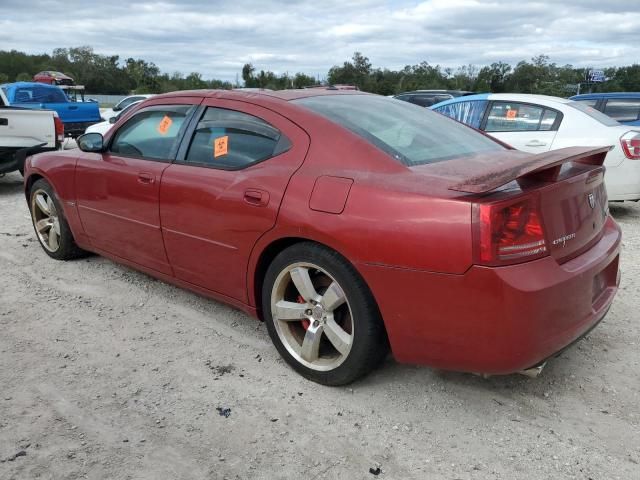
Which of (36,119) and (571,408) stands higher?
(36,119)

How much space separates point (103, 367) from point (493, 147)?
2.65m

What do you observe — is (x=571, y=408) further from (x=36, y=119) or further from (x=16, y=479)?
(x=36, y=119)

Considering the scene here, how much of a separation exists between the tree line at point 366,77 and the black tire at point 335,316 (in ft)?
117

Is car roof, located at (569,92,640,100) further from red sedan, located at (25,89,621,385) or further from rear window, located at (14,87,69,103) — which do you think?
rear window, located at (14,87,69,103)

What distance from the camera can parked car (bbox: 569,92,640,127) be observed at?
9.47m

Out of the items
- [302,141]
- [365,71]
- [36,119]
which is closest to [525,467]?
[302,141]

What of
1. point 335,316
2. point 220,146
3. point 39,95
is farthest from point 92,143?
point 39,95

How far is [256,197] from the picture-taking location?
118 inches

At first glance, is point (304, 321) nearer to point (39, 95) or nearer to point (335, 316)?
point (335, 316)

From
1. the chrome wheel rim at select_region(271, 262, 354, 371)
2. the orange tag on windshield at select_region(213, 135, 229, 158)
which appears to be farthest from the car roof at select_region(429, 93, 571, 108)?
the chrome wheel rim at select_region(271, 262, 354, 371)

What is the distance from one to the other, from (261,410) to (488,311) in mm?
1222

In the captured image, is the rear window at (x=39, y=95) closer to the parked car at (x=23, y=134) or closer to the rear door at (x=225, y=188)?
the parked car at (x=23, y=134)

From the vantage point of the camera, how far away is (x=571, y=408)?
2.76 metres

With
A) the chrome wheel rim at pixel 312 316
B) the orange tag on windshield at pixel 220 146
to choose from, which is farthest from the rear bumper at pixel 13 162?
the chrome wheel rim at pixel 312 316
